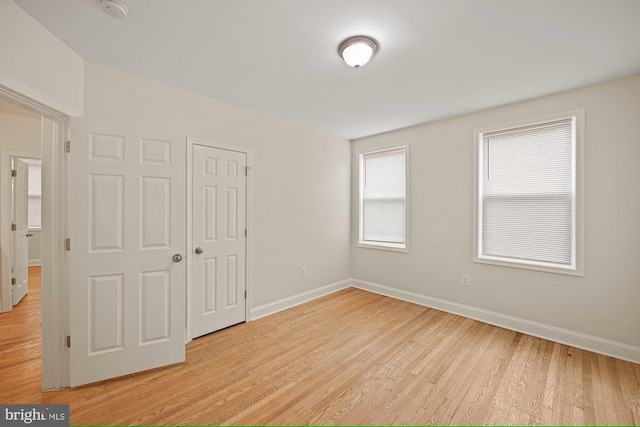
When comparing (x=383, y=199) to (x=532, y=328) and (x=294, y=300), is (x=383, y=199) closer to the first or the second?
(x=294, y=300)

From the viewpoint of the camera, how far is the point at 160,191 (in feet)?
7.69

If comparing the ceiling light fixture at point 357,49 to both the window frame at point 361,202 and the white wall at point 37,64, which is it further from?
the window frame at point 361,202

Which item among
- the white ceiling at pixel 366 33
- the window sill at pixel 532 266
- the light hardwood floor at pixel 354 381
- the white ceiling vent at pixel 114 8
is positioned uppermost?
the white ceiling at pixel 366 33

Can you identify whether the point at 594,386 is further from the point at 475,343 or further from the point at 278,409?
the point at 278,409

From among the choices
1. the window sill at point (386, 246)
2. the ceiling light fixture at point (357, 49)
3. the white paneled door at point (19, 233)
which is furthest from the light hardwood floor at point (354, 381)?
the ceiling light fixture at point (357, 49)

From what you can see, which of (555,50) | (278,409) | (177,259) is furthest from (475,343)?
(177,259)

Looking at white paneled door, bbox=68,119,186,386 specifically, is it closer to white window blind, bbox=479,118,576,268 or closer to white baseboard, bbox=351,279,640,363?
white baseboard, bbox=351,279,640,363

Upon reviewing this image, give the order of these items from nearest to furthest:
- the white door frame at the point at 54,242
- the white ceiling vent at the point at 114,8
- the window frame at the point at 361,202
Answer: the white ceiling vent at the point at 114,8
the white door frame at the point at 54,242
the window frame at the point at 361,202

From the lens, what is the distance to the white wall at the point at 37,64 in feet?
5.05

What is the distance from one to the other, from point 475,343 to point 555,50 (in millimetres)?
2702

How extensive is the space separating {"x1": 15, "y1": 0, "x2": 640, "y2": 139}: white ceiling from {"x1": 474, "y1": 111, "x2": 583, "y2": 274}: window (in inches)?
19.0

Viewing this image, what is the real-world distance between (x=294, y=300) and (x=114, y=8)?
135 inches

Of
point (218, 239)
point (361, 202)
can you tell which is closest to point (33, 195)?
point (218, 239)

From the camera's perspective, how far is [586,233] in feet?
8.63
